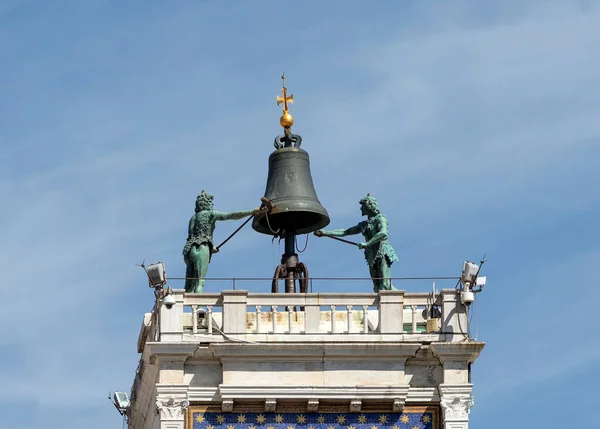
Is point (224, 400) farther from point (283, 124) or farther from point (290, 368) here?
point (283, 124)

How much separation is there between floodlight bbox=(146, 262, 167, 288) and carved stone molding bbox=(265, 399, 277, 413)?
362 centimetres

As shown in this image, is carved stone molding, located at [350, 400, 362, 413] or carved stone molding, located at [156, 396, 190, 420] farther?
carved stone molding, located at [350, 400, 362, 413]

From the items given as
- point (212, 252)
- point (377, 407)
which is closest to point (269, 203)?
point (212, 252)

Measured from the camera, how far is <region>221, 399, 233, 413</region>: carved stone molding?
6581cm

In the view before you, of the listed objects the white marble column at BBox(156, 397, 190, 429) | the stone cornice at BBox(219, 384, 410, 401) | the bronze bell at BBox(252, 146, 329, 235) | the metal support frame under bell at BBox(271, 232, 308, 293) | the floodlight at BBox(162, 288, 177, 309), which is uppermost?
the bronze bell at BBox(252, 146, 329, 235)

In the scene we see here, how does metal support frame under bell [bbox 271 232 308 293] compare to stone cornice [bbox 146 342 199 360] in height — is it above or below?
above

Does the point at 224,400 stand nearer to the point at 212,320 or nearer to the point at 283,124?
the point at 212,320

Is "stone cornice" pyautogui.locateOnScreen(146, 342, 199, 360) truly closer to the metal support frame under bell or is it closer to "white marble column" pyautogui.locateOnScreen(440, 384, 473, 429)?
the metal support frame under bell

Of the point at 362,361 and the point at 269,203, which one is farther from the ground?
the point at 269,203

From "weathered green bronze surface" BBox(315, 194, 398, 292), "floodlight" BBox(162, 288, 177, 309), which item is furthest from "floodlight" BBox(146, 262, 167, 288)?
"weathered green bronze surface" BBox(315, 194, 398, 292)

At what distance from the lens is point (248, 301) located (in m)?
67.0

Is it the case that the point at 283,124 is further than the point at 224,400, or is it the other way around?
the point at 283,124

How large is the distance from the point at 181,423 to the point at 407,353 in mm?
5035

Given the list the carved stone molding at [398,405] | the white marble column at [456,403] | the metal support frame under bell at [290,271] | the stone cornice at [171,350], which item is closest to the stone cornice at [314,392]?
the carved stone molding at [398,405]
